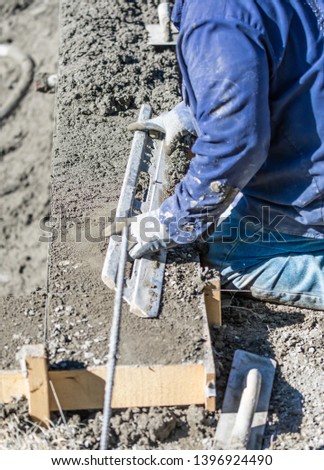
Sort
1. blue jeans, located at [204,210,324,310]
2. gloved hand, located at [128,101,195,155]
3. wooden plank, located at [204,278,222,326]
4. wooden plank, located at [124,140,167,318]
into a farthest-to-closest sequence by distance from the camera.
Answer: gloved hand, located at [128,101,195,155] < blue jeans, located at [204,210,324,310] < wooden plank, located at [204,278,222,326] < wooden plank, located at [124,140,167,318]

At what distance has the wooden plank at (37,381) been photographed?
9.44 feet

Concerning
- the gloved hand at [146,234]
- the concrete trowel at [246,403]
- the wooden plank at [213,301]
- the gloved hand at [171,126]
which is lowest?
the concrete trowel at [246,403]

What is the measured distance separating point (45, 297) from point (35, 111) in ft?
9.98

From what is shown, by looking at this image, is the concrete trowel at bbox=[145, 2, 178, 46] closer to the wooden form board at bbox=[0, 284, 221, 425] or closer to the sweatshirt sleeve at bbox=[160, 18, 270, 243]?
the sweatshirt sleeve at bbox=[160, 18, 270, 243]

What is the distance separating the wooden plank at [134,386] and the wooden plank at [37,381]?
0.21 feet

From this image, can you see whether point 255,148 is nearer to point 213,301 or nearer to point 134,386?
point 213,301

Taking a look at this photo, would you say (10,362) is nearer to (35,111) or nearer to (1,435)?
(1,435)

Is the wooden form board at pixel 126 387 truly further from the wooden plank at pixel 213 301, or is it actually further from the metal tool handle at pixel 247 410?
the wooden plank at pixel 213 301

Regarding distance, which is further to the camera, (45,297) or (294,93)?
(45,297)

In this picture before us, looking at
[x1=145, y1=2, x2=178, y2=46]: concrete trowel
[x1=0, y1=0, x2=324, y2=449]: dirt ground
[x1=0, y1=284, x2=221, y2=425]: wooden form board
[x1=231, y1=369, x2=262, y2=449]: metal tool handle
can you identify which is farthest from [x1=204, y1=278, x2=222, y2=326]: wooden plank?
[x1=145, y1=2, x2=178, y2=46]: concrete trowel

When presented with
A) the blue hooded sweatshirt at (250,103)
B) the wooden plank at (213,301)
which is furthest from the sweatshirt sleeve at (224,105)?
the wooden plank at (213,301)

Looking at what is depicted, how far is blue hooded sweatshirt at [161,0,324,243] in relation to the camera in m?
2.81
